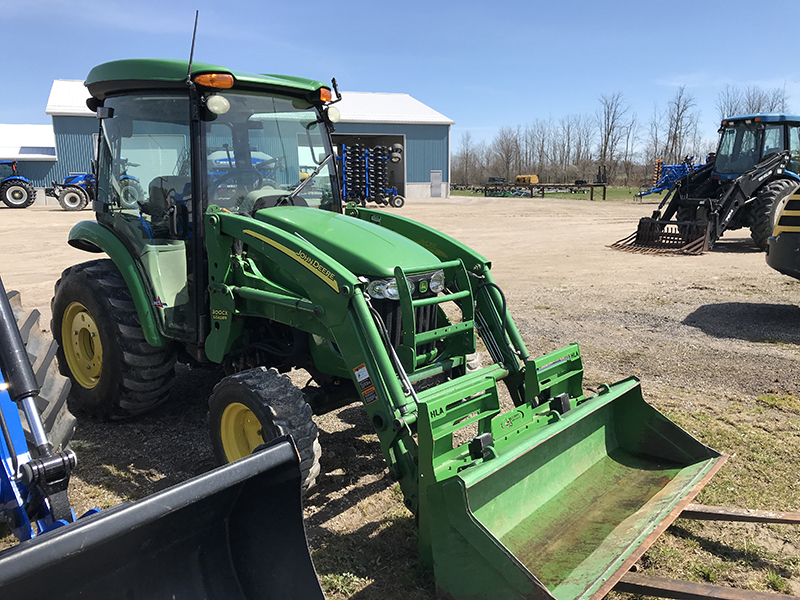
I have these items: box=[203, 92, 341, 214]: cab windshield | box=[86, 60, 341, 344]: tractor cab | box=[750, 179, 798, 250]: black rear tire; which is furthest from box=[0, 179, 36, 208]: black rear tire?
box=[750, 179, 798, 250]: black rear tire

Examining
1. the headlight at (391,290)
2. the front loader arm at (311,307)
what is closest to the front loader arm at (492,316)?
the headlight at (391,290)

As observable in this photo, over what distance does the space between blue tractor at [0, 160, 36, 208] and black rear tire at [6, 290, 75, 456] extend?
26.3 m

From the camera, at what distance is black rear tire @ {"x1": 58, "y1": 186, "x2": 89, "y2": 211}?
80.6ft

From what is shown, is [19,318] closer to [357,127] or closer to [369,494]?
[369,494]

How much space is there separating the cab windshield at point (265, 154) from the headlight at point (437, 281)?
1229mm

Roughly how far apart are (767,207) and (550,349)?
31.1 ft

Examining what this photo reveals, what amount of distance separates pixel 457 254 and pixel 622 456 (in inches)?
64.4

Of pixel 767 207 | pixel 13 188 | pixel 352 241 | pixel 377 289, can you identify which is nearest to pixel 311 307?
pixel 377 289

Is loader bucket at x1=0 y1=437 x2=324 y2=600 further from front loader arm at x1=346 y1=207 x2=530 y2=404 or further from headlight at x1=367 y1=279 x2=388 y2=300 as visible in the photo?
front loader arm at x1=346 y1=207 x2=530 y2=404

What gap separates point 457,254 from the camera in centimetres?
430

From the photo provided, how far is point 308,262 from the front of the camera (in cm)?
353

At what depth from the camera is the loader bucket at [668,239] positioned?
13.7 meters

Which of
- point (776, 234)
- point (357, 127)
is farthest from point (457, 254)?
point (357, 127)

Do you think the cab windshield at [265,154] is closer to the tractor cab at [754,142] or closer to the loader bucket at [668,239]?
the loader bucket at [668,239]
